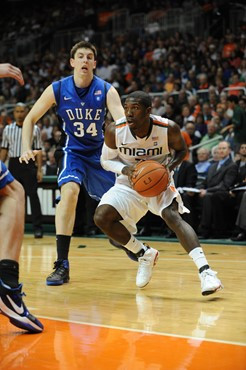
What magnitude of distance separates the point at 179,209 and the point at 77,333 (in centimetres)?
181

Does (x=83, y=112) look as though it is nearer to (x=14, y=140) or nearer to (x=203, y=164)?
(x=14, y=140)

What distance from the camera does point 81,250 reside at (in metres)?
8.70

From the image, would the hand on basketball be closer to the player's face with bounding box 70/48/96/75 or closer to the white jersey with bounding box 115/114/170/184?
the white jersey with bounding box 115/114/170/184

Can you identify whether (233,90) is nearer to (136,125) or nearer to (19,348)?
(136,125)

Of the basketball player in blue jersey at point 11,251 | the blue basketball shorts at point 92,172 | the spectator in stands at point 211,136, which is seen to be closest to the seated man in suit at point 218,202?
the spectator in stands at point 211,136

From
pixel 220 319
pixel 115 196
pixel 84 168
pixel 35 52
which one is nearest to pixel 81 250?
pixel 84 168

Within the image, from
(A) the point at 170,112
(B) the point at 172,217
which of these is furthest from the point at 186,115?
(B) the point at 172,217

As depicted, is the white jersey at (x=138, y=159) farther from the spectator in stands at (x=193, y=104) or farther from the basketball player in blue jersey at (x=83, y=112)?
the spectator in stands at (x=193, y=104)

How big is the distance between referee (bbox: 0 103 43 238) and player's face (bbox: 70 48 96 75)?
13.6 feet

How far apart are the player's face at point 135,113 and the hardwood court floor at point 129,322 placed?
1308 mm

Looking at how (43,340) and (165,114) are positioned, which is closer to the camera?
(43,340)

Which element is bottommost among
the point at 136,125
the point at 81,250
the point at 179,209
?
the point at 81,250

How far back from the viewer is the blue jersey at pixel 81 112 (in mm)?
6211

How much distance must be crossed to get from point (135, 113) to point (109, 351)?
7.66 feet
